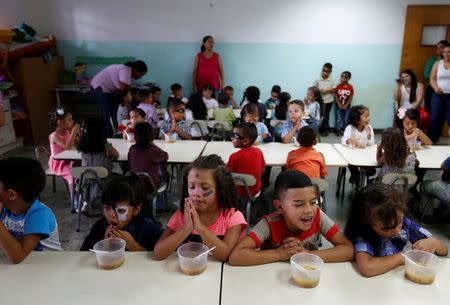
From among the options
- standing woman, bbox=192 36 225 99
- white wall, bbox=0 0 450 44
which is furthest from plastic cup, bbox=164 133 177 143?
white wall, bbox=0 0 450 44

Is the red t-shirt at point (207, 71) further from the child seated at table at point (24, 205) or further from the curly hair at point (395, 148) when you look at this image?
the child seated at table at point (24, 205)

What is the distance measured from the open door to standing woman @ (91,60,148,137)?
489 cm

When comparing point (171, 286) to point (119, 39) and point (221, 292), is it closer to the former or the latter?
point (221, 292)

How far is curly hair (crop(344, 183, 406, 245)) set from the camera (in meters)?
1.57

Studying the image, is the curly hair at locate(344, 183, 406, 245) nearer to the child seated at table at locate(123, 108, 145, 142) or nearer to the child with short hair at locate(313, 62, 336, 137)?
the child seated at table at locate(123, 108, 145, 142)

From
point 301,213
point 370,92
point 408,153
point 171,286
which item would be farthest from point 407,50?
point 171,286

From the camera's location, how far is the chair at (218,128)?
5.08 meters

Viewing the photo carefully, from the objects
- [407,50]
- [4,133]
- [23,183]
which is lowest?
[4,133]

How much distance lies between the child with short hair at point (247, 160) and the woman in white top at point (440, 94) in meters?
4.05

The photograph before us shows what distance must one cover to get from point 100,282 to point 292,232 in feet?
2.76

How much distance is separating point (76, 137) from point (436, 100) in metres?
5.53

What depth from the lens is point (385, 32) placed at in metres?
7.19

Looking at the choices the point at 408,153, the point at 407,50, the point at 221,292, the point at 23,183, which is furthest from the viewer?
the point at 407,50

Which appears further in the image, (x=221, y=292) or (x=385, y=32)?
(x=385, y=32)
